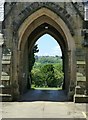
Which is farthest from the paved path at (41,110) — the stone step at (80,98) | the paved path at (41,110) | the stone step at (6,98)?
the stone step at (6,98)

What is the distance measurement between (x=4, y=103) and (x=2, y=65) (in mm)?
1958

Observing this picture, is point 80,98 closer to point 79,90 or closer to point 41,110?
point 79,90

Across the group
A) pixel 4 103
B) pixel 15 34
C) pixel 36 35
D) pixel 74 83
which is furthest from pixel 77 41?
pixel 36 35

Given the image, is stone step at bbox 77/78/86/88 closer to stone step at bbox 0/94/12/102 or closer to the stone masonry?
the stone masonry

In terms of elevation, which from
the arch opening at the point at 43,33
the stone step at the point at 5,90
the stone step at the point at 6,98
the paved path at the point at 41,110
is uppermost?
the arch opening at the point at 43,33

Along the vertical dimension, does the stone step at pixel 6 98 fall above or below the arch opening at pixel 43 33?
below

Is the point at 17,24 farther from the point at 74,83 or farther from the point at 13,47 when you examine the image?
the point at 74,83

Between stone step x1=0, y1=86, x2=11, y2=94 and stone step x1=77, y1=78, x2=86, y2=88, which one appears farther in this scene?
stone step x1=0, y1=86, x2=11, y2=94

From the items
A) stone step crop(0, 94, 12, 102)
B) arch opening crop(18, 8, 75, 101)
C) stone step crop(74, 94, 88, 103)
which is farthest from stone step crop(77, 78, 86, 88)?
stone step crop(0, 94, 12, 102)

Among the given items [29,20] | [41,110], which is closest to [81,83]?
[41,110]

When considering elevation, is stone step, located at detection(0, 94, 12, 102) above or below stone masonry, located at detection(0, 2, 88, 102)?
below

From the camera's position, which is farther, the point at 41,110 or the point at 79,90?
the point at 79,90

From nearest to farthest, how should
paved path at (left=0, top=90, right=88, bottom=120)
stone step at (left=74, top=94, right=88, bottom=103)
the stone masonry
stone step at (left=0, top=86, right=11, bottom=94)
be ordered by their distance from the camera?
paved path at (left=0, top=90, right=88, bottom=120) → stone step at (left=74, top=94, right=88, bottom=103) → stone step at (left=0, top=86, right=11, bottom=94) → the stone masonry

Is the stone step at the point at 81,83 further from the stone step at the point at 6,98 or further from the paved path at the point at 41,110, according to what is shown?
the stone step at the point at 6,98
